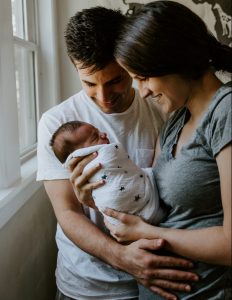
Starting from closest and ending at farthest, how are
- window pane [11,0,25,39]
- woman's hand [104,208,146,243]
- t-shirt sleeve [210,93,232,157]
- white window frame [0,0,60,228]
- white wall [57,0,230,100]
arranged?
1. t-shirt sleeve [210,93,232,157]
2. woman's hand [104,208,146,243]
3. white window frame [0,0,60,228]
4. window pane [11,0,25,39]
5. white wall [57,0,230,100]

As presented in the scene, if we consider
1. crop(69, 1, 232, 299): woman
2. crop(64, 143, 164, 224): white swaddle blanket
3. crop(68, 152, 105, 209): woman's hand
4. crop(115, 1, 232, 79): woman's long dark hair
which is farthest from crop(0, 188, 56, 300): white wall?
crop(115, 1, 232, 79): woman's long dark hair

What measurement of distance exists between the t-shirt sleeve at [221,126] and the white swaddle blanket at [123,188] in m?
0.31

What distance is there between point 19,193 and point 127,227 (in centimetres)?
60

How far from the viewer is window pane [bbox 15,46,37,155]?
2.07 m

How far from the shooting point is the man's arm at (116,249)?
1.08 metres

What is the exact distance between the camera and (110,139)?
1.42 meters

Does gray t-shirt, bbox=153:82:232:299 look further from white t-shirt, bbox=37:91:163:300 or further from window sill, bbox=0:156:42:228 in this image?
window sill, bbox=0:156:42:228

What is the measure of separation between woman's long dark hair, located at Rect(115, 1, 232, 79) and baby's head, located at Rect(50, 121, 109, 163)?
1.13 feet

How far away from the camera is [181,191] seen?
3.37 feet

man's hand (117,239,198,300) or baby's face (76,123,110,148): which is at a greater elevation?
baby's face (76,123,110,148)

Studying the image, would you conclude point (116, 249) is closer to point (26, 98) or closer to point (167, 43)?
point (167, 43)

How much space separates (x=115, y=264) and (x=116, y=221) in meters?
0.14

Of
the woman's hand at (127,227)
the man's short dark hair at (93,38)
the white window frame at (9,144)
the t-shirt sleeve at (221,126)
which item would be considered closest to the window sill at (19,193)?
the white window frame at (9,144)

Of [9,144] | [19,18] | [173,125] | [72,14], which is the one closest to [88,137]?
[173,125]
